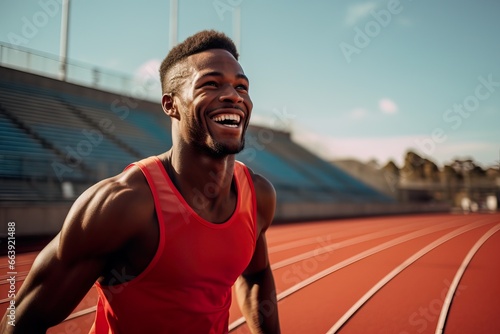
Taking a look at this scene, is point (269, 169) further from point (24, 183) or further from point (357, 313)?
point (357, 313)

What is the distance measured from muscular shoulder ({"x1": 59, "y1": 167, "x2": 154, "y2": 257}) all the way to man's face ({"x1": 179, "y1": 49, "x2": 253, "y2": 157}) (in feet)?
1.14

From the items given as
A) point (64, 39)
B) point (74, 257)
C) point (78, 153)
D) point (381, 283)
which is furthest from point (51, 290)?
point (64, 39)

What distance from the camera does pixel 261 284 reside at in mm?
1904

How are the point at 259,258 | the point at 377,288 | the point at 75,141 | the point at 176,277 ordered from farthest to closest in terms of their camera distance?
the point at 75,141
the point at 377,288
the point at 259,258
the point at 176,277

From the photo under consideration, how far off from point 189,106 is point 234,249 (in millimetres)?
645

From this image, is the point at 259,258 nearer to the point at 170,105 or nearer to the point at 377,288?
the point at 170,105

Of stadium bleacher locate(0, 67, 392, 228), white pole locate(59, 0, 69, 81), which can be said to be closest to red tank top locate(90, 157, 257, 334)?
stadium bleacher locate(0, 67, 392, 228)

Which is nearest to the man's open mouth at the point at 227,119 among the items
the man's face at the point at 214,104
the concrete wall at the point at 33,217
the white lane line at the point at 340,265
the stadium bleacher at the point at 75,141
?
the man's face at the point at 214,104

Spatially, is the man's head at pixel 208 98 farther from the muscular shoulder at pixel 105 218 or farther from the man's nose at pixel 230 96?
the muscular shoulder at pixel 105 218

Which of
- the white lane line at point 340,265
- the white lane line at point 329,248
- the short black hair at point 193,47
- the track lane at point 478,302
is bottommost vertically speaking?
the track lane at point 478,302

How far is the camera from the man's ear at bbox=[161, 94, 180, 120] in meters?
1.62

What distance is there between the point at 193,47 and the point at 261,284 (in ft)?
4.06

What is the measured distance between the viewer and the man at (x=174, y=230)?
1284mm

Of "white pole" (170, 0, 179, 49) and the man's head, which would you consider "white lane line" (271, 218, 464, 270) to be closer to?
the man's head
